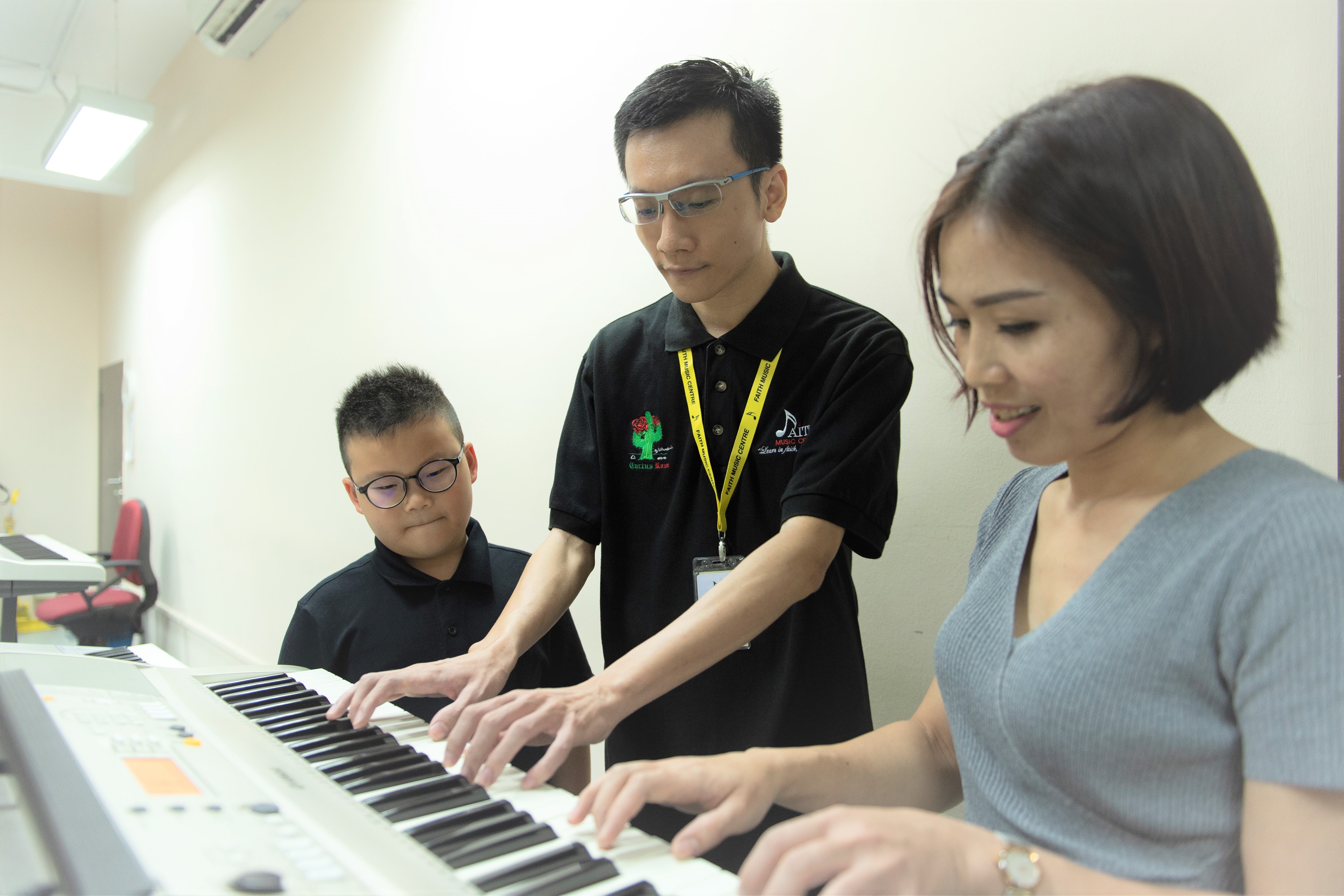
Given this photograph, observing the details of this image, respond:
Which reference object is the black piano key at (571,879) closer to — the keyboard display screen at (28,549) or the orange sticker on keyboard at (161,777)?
the orange sticker on keyboard at (161,777)

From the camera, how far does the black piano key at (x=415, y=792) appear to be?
83 centimetres

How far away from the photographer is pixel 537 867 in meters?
0.69

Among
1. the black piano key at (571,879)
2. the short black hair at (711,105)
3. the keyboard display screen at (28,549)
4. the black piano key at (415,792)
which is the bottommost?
the keyboard display screen at (28,549)

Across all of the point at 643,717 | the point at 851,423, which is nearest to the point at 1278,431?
the point at 851,423

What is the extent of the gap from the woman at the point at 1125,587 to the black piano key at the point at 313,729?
48cm

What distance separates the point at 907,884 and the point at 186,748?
2.53ft

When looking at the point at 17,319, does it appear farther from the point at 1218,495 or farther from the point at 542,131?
the point at 1218,495

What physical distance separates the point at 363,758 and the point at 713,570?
645 mm

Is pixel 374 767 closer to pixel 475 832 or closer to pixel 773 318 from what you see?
pixel 475 832

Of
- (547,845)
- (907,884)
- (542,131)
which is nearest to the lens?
(907,884)

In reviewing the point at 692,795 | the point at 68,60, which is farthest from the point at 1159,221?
the point at 68,60

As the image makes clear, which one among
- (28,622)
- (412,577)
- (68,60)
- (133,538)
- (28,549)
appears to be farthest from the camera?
(28,622)

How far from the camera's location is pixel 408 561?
170 cm

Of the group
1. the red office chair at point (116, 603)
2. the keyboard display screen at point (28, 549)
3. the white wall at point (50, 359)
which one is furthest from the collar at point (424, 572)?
the white wall at point (50, 359)
